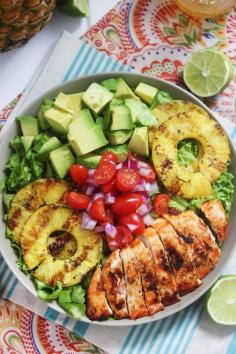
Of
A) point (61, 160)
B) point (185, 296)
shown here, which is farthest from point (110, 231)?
point (185, 296)

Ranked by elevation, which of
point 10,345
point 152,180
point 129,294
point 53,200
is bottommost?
point 10,345

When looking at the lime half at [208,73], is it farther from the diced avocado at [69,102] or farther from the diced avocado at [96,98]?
the diced avocado at [69,102]

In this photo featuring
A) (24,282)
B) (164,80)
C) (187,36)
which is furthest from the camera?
(187,36)

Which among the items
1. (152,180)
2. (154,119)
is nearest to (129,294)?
(152,180)

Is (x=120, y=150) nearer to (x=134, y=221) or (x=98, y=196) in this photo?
(x=98, y=196)

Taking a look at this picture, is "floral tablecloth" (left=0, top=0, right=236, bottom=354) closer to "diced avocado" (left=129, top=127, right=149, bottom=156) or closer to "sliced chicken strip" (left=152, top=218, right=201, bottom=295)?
"diced avocado" (left=129, top=127, right=149, bottom=156)

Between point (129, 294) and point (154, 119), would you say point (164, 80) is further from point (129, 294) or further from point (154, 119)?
point (129, 294)
